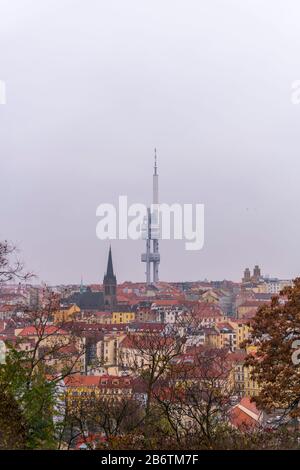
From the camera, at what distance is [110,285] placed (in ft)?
159

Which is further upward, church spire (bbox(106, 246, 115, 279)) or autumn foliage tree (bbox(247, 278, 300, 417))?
church spire (bbox(106, 246, 115, 279))

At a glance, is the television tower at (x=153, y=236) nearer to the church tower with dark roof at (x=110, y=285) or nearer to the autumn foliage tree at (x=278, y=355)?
the church tower with dark roof at (x=110, y=285)

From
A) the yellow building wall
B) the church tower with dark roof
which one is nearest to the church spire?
the church tower with dark roof

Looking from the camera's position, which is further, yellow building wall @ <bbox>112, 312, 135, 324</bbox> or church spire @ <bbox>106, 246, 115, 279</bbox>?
church spire @ <bbox>106, 246, 115, 279</bbox>

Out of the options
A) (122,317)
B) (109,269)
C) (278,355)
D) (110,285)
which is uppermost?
(109,269)

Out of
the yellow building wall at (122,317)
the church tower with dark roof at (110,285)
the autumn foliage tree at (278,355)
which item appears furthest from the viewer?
the church tower with dark roof at (110,285)

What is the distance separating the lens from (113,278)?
159 feet

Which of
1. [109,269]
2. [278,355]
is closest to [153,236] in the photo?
[109,269]

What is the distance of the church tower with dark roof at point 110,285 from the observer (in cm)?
4809

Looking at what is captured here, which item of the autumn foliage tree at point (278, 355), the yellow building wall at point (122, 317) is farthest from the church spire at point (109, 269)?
the autumn foliage tree at point (278, 355)

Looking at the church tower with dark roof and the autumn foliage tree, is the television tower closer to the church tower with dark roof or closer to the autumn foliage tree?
the church tower with dark roof

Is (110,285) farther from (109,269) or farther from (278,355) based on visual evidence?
(278,355)

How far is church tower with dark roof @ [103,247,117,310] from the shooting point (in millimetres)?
48094
